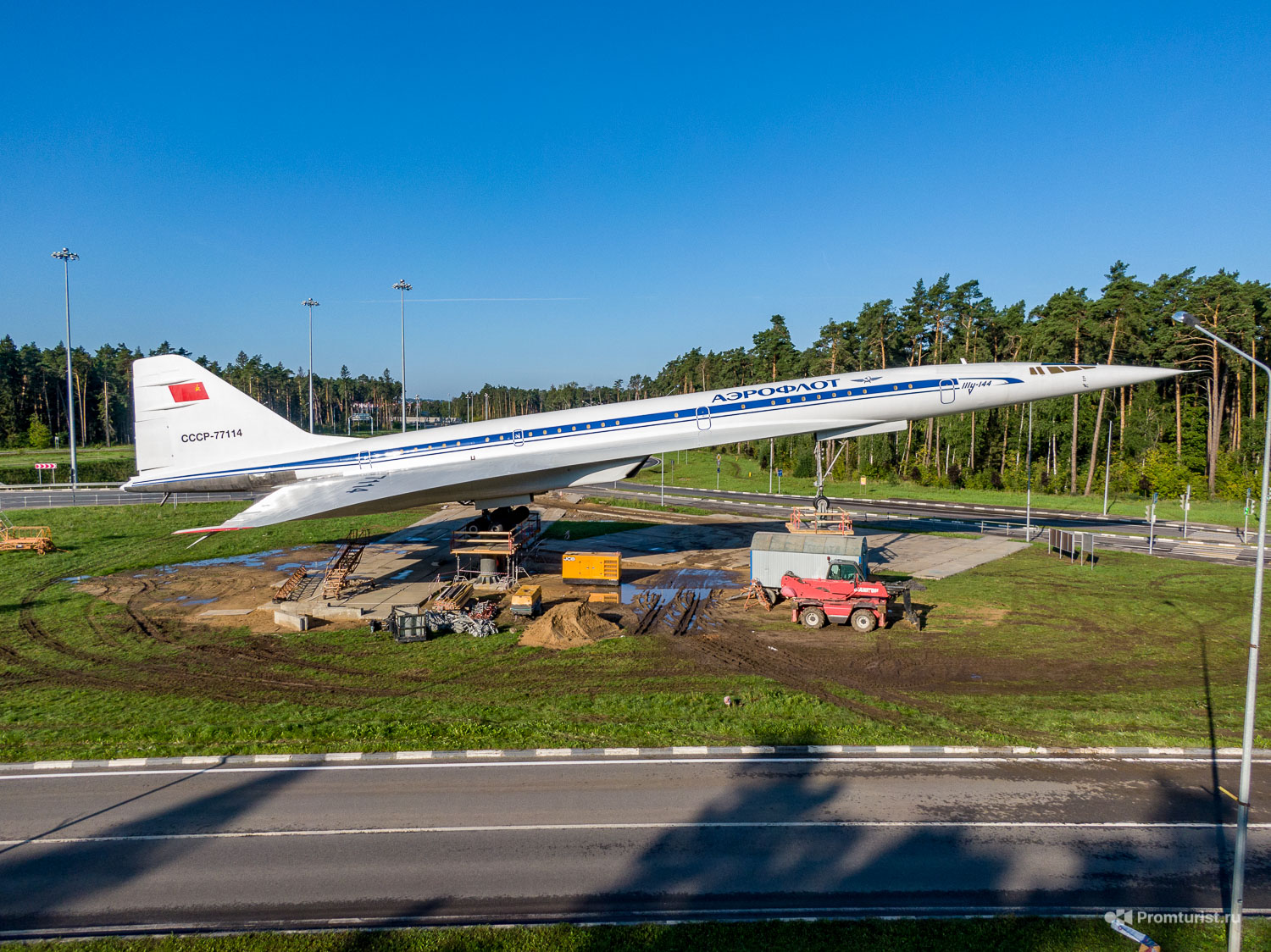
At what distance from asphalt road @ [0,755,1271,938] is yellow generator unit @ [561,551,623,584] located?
1302 cm

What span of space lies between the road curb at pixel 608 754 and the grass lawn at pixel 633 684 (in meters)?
0.27

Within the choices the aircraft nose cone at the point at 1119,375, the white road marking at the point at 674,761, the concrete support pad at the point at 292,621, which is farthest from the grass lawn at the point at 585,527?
the white road marking at the point at 674,761

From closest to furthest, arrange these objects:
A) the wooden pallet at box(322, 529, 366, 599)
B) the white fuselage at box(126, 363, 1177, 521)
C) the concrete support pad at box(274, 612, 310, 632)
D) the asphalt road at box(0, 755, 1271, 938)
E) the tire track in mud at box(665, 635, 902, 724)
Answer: the asphalt road at box(0, 755, 1271, 938) < the tire track in mud at box(665, 635, 902, 724) < the concrete support pad at box(274, 612, 310, 632) < the wooden pallet at box(322, 529, 366, 599) < the white fuselage at box(126, 363, 1177, 521)

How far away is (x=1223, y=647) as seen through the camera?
64.5 ft

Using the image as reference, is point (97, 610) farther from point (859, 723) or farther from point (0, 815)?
point (859, 723)

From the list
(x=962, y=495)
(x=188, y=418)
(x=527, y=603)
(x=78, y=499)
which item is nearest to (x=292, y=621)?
(x=527, y=603)

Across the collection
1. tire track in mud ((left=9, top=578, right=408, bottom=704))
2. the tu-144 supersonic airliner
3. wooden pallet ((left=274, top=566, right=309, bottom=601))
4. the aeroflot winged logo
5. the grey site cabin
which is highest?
the aeroflot winged logo

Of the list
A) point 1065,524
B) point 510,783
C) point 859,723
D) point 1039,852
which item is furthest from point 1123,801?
point 1065,524

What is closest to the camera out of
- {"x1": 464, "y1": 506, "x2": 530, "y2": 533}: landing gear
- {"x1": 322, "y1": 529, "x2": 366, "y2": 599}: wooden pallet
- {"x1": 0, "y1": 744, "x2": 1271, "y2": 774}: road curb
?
{"x1": 0, "y1": 744, "x2": 1271, "y2": 774}: road curb

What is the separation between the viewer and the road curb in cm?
1318

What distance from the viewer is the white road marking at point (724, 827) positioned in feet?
35.1

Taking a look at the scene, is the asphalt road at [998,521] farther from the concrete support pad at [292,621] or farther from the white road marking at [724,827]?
the concrete support pad at [292,621]

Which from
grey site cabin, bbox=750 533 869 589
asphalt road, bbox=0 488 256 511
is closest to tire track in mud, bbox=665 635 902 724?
grey site cabin, bbox=750 533 869 589

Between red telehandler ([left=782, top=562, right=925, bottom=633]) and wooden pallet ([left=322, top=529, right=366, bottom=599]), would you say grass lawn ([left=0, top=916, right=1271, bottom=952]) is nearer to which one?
red telehandler ([left=782, top=562, right=925, bottom=633])
